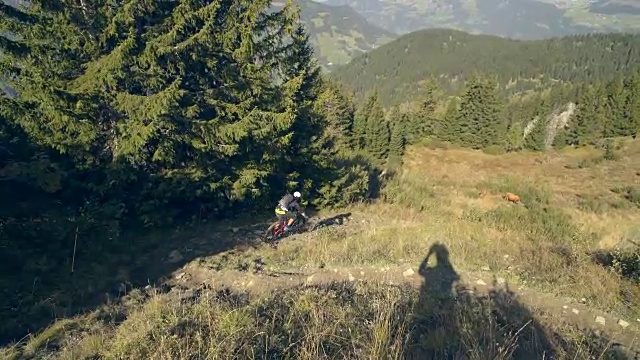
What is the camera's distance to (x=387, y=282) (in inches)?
335

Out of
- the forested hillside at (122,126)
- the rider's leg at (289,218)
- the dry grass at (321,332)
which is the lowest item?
the rider's leg at (289,218)

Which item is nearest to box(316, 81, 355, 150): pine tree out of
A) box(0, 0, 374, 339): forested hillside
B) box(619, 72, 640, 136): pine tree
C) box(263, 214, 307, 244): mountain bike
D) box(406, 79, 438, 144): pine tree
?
box(406, 79, 438, 144): pine tree

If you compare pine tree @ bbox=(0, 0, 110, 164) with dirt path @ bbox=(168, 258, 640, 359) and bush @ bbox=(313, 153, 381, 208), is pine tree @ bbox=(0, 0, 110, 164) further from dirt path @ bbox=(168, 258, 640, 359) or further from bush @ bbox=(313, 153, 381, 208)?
bush @ bbox=(313, 153, 381, 208)

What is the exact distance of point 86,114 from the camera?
10867 mm

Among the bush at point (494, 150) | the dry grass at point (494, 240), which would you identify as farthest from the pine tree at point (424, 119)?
the dry grass at point (494, 240)

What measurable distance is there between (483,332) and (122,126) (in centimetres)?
1012

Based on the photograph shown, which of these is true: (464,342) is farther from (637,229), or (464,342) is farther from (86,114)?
(637,229)

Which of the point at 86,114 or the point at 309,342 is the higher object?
the point at 86,114

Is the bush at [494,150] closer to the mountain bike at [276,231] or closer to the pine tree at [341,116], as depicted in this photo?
the pine tree at [341,116]

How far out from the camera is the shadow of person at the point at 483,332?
17.1 ft

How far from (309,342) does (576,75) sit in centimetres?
22955

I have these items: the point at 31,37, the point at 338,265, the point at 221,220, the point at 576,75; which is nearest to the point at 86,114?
the point at 31,37

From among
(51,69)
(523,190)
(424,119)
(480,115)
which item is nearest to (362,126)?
(424,119)

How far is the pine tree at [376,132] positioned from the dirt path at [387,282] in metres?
35.1
